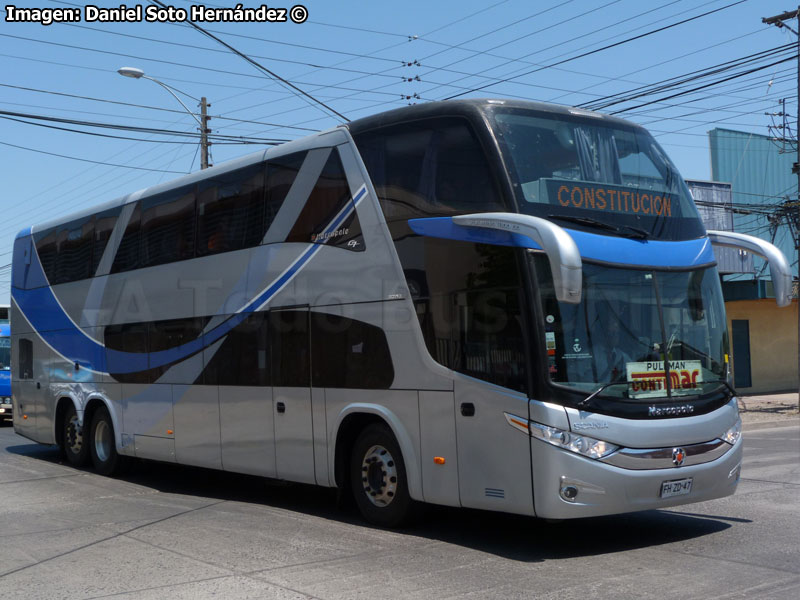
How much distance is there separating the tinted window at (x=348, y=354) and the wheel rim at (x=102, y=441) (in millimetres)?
6261

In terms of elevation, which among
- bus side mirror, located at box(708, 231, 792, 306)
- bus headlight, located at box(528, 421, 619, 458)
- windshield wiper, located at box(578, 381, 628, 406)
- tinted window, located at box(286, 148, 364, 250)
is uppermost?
tinted window, located at box(286, 148, 364, 250)

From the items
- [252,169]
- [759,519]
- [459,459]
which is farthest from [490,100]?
[759,519]

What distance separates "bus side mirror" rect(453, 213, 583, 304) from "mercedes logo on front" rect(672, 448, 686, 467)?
187 centimetres

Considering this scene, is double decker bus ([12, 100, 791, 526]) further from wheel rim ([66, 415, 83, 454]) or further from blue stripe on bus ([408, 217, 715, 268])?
wheel rim ([66, 415, 83, 454])

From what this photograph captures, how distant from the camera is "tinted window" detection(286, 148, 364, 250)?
10.1 metres

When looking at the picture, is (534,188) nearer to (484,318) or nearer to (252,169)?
(484,318)

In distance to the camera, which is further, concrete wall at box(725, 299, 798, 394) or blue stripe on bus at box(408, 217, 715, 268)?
concrete wall at box(725, 299, 798, 394)

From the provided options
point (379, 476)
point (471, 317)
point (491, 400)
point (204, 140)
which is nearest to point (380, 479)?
point (379, 476)

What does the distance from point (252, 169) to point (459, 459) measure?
16.8ft

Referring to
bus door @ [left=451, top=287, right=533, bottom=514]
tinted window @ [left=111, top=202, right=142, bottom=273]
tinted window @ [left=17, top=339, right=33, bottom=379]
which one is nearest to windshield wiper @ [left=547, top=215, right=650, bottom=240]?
bus door @ [left=451, top=287, right=533, bottom=514]

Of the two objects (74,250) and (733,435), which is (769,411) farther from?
(74,250)

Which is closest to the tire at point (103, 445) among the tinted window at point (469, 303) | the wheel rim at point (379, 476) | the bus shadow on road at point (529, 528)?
the bus shadow on road at point (529, 528)

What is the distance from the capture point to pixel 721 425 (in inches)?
344

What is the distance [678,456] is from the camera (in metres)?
8.29
